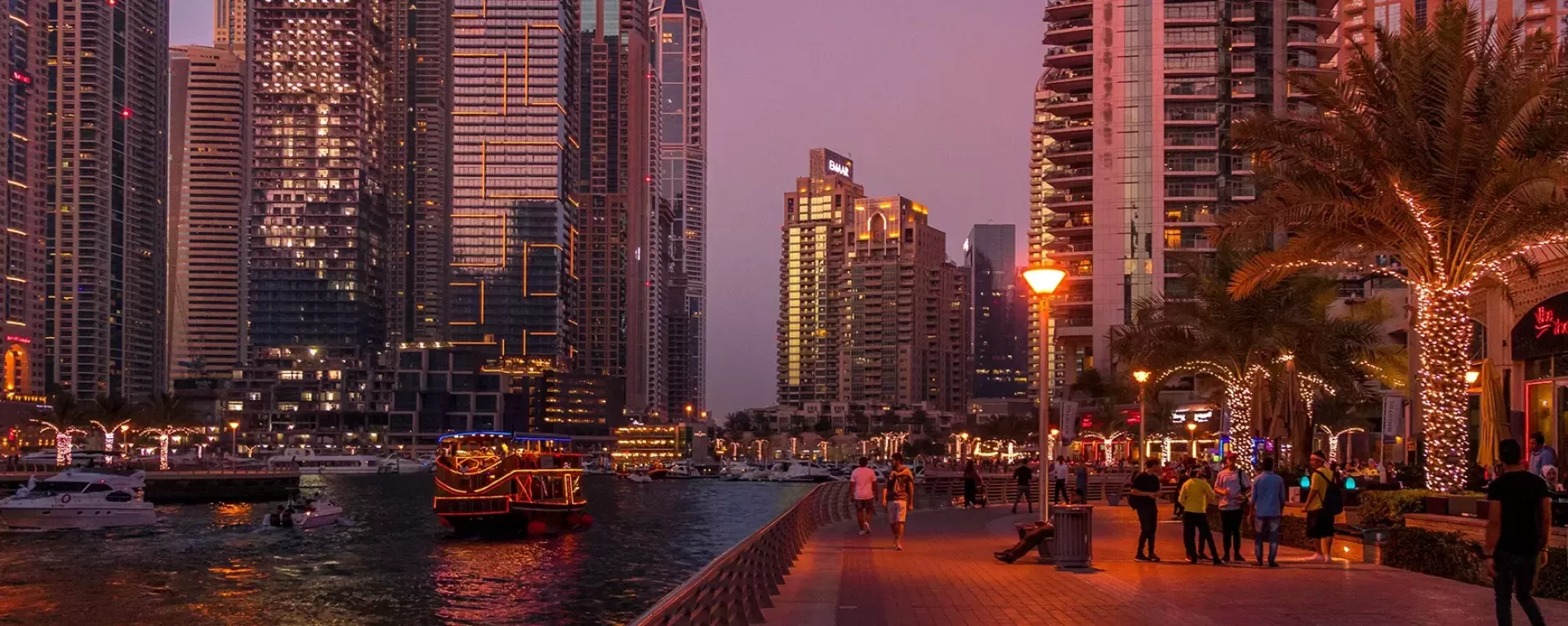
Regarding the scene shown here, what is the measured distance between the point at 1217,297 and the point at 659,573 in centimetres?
1978

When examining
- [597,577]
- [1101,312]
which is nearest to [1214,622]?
[597,577]

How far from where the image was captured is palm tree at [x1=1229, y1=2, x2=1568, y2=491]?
22.6 metres

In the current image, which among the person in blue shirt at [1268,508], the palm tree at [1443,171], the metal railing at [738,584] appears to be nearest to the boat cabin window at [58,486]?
the metal railing at [738,584]

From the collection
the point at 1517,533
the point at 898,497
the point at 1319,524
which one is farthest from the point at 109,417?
the point at 1517,533

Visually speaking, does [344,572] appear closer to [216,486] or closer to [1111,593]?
[1111,593]

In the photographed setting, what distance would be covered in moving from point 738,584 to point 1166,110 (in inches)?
3498

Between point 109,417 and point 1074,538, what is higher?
point 1074,538

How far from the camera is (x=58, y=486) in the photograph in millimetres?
70562

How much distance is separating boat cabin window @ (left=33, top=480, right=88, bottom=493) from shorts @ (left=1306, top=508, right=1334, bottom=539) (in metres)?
61.5

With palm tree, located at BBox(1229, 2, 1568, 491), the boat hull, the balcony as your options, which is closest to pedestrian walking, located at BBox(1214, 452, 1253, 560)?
palm tree, located at BBox(1229, 2, 1568, 491)

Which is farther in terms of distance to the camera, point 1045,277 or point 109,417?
point 109,417

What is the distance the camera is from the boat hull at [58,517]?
66.9 m

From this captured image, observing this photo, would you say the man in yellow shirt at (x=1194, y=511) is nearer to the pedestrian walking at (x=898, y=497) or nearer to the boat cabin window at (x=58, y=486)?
the pedestrian walking at (x=898, y=497)

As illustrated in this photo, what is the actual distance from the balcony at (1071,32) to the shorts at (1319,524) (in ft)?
266
